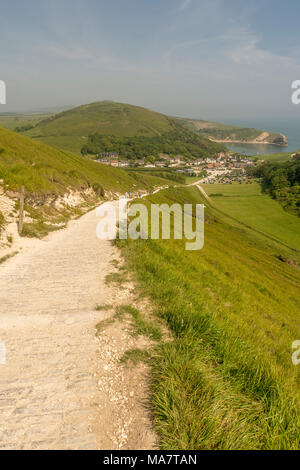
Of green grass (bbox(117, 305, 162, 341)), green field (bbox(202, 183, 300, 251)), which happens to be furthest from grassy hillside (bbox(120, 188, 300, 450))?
green field (bbox(202, 183, 300, 251))

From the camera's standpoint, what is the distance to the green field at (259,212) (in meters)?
96.6

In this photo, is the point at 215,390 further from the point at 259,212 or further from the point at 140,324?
the point at 259,212

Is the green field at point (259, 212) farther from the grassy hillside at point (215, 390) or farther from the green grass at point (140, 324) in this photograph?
the green grass at point (140, 324)

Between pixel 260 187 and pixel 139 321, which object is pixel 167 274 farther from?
pixel 260 187

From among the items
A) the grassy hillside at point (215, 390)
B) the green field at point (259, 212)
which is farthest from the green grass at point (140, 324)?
the green field at point (259, 212)

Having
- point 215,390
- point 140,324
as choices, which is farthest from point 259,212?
point 215,390

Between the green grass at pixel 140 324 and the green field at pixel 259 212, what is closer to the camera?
the green grass at pixel 140 324

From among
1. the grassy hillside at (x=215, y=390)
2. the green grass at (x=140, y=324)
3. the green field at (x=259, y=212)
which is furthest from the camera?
the green field at (x=259, y=212)

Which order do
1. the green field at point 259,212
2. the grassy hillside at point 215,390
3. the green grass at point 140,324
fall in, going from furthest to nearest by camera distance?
the green field at point 259,212 → the green grass at point 140,324 → the grassy hillside at point 215,390

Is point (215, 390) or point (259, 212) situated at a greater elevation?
point (215, 390)

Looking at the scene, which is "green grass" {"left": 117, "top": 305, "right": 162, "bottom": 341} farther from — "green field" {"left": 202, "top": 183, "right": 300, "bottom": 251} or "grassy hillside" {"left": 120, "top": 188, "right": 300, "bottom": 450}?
"green field" {"left": 202, "top": 183, "right": 300, "bottom": 251}

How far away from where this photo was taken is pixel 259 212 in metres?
127

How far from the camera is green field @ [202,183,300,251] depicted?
96562 millimetres

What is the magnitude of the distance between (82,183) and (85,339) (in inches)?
1942
